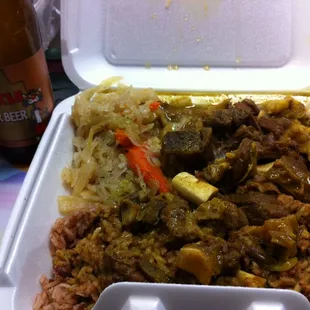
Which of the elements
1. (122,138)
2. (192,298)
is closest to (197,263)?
(192,298)

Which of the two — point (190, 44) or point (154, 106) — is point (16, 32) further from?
point (190, 44)

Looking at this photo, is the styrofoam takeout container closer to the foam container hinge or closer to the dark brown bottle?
Answer: the dark brown bottle

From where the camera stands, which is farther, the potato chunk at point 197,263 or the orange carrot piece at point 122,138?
the orange carrot piece at point 122,138

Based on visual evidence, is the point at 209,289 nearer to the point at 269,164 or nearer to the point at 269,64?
the point at 269,164

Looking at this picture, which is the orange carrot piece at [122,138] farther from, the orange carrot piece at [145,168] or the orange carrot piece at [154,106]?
the orange carrot piece at [154,106]

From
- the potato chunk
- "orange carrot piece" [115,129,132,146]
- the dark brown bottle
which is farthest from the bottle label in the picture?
the potato chunk

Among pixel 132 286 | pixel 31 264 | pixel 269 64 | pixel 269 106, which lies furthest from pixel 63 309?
pixel 269 64

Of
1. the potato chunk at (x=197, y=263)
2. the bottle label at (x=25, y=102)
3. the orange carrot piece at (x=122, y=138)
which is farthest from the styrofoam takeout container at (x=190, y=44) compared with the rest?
the potato chunk at (x=197, y=263)

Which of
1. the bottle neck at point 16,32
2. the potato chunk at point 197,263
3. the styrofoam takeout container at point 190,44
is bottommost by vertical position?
the potato chunk at point 197,263
